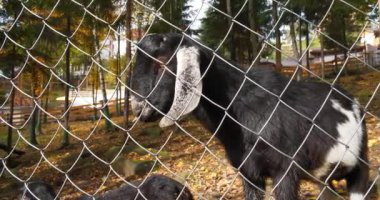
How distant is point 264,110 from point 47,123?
27237mm

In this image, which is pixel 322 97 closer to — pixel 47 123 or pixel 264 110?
pixel 264 110

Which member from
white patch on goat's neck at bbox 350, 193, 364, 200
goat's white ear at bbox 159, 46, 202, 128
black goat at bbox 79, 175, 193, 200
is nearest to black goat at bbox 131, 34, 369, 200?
white patch on goat's neck at bbox 350, 193, 364, 200

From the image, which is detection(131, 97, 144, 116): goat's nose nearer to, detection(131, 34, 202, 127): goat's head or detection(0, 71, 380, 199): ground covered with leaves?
detection(131, 34, 202, 127): goat's head

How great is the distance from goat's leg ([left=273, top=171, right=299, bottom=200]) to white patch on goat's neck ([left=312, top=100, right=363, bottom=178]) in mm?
264

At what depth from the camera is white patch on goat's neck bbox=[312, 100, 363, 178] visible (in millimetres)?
3465

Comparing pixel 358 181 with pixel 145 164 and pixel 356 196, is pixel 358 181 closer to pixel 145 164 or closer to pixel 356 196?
pixel 356 196

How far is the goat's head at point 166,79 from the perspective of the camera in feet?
8.24

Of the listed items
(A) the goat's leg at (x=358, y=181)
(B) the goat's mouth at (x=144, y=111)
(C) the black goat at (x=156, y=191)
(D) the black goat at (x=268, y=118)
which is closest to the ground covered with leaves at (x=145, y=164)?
(C) the black goat at (x=156, y=191)

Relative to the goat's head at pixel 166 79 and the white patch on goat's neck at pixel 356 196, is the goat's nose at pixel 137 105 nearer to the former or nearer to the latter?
the goat's head at pixel 166 79

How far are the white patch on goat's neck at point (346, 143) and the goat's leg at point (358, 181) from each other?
15 centimetres

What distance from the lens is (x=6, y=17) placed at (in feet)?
33.4

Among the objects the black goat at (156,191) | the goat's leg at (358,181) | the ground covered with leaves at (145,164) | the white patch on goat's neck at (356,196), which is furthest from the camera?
the ground covered with leaves at (145,164)

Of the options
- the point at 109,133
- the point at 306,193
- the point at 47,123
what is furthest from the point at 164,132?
the point at 47,123

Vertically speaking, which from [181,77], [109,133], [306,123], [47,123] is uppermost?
[181,77]
